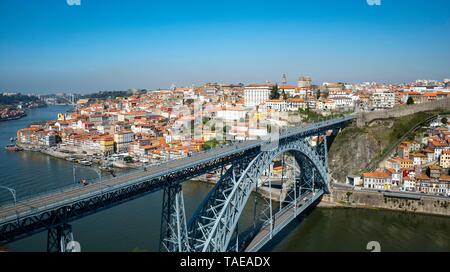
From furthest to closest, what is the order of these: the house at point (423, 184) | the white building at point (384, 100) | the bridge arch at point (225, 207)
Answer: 1. the white building at point (384, 100)
2. the house at point (423, 184)
3. the bridge arch at point (225, 207)

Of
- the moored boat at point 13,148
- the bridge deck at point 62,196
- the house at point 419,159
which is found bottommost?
the moored boat at point 13,148

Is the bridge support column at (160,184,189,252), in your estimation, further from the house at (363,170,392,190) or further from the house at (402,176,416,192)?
the house at (402,176,416,192)

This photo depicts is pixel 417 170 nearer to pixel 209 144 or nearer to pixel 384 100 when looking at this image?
pixel 209 144

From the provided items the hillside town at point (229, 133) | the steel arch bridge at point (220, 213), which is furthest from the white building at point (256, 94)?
the steel arch bridge at point (220, 213)

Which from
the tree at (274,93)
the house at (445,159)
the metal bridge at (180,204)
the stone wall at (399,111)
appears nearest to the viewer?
the metal bridge at (180,204)

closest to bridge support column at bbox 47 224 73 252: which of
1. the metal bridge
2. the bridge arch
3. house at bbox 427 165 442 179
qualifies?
the metal bridge

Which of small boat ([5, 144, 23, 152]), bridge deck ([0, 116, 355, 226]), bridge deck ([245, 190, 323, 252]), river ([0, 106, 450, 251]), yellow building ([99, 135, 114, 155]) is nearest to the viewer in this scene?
bridge deck ([0, 116, 355, 226])

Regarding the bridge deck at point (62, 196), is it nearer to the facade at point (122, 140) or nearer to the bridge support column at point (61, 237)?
the bridge support column at point (61, 237)
